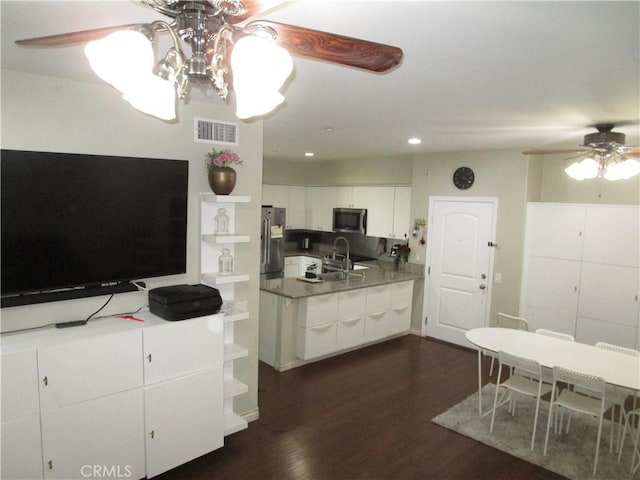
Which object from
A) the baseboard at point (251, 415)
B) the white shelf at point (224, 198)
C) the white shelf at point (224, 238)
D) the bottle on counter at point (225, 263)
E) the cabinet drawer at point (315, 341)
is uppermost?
the white shelf at point (224, 198)

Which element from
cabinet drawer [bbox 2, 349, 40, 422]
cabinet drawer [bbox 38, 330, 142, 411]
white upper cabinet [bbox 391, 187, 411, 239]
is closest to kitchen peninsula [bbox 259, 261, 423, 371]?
white upper cabinet [bbox 391, 187, 411, 239]

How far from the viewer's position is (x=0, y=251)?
2199mm

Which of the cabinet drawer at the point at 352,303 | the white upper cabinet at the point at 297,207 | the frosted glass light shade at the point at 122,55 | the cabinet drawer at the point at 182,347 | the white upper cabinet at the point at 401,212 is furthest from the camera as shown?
the white upper cabinet at the point at 297,207

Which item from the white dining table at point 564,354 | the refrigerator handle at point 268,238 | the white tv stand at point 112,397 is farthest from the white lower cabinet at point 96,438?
the refrigerator handle at point 268,238

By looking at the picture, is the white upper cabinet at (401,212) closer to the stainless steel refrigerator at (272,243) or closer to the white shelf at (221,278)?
the stainless steel refrigerator at (272,243)

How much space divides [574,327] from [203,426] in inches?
161

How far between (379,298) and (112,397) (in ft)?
11.7

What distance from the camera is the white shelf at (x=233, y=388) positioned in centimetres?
311

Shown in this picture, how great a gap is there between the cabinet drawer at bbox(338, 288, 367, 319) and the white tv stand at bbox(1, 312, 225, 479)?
7.35 ft

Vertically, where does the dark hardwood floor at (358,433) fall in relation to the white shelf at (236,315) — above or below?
below

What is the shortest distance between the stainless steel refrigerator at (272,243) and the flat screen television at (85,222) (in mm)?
3443

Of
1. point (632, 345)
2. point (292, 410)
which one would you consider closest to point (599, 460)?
point (632, 345)

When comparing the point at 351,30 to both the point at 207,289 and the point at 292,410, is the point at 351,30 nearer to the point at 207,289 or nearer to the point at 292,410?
the point at 207,289

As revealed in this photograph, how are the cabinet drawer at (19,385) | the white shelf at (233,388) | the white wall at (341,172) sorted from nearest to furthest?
the cabinet drawer at (19,385), the white shelf at (233,388), the white wall at (341,172)
